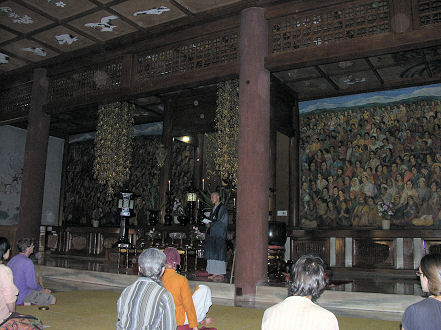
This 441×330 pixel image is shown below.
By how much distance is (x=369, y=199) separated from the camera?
9.96 metres

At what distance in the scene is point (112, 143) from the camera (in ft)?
31.9

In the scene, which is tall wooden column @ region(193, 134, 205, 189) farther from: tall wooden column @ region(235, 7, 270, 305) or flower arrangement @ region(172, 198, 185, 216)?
tall wooden column @ region(235, 7, 270, 305)

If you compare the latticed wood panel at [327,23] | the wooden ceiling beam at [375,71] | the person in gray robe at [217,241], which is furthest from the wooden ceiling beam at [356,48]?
the wooden ceiling beam at [375,71]

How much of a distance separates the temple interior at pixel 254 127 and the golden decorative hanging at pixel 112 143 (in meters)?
0.04

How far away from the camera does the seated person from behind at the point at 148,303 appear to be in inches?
92.5

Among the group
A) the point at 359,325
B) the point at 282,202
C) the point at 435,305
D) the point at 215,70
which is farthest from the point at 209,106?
the point at 435,305

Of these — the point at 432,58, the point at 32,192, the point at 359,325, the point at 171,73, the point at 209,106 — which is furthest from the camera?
the point at 209,106

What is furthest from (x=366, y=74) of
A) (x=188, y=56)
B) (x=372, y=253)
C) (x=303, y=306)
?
(x=303, y=306)

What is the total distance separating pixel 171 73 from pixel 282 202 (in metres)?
5.48

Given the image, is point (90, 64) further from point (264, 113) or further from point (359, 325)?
point (359, 325)

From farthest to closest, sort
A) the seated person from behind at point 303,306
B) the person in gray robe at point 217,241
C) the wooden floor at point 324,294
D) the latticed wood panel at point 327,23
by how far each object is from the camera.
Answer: the person in gray robe at point 217,241 < the latticed wood panel at point 327,23 < the wooden floor at point 324,294 < the seated person from behind at point 303,306

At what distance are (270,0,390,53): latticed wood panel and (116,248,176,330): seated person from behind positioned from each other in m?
4.81

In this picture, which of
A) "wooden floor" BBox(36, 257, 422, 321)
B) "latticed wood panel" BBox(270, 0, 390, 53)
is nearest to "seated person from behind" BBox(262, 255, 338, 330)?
"wooden floor" BBox(36, 257, 422, 321)

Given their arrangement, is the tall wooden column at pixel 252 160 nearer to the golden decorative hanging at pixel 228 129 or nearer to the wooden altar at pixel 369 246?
the golden decorative hanging at pixel 228 129
